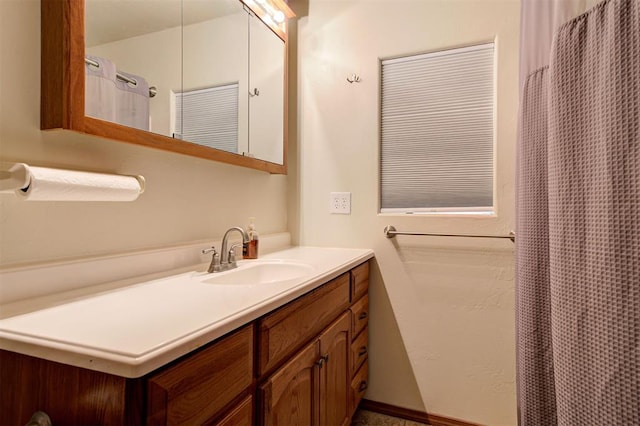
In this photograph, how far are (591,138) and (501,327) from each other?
1176 mm

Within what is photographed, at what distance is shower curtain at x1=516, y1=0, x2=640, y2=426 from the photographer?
0.60m

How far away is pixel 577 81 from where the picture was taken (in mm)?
730

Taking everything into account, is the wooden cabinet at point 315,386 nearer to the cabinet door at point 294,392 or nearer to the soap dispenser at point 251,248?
the cabinet door at point 294,392

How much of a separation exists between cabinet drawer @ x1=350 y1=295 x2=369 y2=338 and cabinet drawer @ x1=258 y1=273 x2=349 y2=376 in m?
0.18

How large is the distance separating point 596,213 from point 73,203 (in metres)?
1.26

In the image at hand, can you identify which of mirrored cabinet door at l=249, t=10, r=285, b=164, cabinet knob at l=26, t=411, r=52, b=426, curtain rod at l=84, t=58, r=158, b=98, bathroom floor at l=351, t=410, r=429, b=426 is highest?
mirrored cabinet door at l=249, t=10, r=285, b=164

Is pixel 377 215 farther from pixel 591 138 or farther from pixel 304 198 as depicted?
pixel 591 138

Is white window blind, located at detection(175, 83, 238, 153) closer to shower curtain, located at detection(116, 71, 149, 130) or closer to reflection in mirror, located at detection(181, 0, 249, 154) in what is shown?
reflection in mirror, located at detection(181, 0, 249, 154)

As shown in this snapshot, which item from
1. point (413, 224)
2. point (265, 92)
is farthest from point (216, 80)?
point (413, 224)

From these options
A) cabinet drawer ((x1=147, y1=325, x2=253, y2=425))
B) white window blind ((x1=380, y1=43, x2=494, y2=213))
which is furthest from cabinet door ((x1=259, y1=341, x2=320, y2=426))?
white window blind ((x1=380, y1=43, x2=494, y2=213))

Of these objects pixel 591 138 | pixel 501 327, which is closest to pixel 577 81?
pixel 591 138

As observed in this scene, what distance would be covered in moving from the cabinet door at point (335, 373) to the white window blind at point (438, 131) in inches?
29.4

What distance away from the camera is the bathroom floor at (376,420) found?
170 centimetres

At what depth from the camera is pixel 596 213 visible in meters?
0.66
